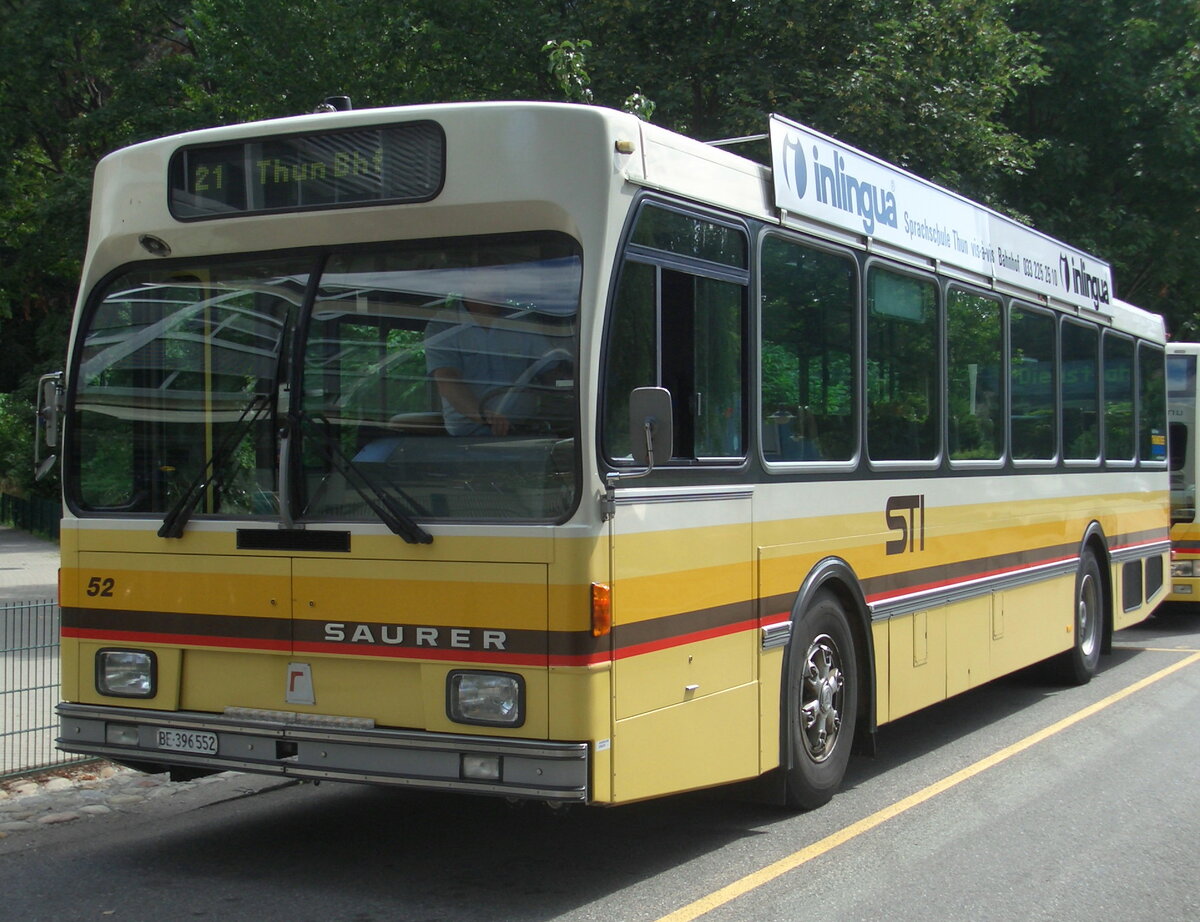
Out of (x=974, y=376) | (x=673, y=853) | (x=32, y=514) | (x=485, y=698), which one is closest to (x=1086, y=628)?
(x=974, y=376)

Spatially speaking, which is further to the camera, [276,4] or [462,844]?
[276,4]

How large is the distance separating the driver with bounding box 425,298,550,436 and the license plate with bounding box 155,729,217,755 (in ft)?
5.50

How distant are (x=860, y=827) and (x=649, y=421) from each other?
8.53ft

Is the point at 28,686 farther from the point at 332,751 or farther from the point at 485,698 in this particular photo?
the point at 485,698

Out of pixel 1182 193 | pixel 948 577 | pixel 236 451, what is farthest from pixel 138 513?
pixel 1182 193

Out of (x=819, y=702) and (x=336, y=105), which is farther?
(x=819, y=702)

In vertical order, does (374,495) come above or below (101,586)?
above

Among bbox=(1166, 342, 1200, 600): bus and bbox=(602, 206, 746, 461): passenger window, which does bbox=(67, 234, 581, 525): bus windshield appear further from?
bbox=(1166, 342, 1200, 600): bus

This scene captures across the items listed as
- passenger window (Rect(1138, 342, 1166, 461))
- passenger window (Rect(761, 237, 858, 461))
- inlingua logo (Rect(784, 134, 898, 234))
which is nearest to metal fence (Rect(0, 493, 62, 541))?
passenger window (Rect(1138, 342, 1166, 461))

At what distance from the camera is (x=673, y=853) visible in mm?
6375

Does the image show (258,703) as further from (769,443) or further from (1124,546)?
(1124,546)

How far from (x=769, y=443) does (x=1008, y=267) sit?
4.06 m

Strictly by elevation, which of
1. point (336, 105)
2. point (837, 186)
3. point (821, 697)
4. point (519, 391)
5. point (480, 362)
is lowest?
point (821, 697)

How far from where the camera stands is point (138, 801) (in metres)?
7.77
